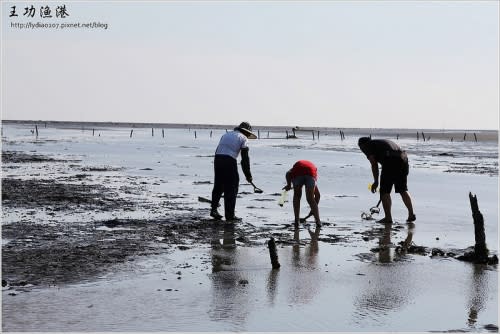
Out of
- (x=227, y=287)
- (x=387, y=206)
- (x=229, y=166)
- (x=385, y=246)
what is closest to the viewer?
(x=227, y=287)

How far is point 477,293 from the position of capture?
23.2ft

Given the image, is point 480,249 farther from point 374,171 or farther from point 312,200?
point 374,171

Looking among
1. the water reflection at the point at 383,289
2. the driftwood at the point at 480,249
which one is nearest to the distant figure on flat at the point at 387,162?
the water reflection at the point at 383,289

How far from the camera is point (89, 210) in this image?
1298 centimetres

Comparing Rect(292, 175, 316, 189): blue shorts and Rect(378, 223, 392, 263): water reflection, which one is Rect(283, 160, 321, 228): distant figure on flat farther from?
Rect(378, 223, 392, 263): water reflection

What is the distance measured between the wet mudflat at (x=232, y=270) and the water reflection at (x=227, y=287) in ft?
0.06

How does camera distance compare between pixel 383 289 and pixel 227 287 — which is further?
pixel 383 289

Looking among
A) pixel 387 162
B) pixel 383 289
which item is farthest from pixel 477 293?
pixel 387 162

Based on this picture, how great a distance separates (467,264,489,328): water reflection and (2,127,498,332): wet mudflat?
2 cm

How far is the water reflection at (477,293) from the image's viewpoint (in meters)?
6.27

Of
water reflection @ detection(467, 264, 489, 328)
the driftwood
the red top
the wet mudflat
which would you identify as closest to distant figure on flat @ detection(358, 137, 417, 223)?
the wet mudflat

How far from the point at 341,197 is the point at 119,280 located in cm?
1049

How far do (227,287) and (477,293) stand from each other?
274 cm

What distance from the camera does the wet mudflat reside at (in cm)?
596
